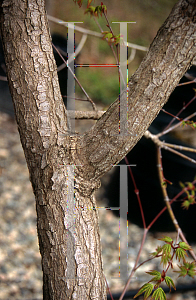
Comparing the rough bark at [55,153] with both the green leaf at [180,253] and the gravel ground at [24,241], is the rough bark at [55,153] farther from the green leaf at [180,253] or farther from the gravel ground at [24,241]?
the gravel ground at [24,241]

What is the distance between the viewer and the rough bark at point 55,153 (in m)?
0.55

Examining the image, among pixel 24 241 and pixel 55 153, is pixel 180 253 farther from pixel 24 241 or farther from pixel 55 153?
pixel 24 241

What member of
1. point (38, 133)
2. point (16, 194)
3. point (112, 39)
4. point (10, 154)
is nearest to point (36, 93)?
point (38, 133)

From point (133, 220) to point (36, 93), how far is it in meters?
1.29

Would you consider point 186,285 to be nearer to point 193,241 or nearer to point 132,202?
point 193,241

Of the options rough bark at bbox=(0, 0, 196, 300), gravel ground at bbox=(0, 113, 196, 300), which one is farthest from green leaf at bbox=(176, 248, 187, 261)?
gravel ground at bbox=(0, 113, 196, 300)

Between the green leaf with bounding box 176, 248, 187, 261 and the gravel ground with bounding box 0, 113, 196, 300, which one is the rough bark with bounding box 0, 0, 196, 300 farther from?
the gravel ground with bounding box 0, 113, 196, 300

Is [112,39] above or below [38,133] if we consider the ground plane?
above

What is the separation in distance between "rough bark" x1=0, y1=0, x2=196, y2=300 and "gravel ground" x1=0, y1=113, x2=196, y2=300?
2.76 ft

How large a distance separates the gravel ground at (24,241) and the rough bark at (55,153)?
0.84 meters

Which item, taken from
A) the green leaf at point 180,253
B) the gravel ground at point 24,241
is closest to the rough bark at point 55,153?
the green leaf at point 180,253

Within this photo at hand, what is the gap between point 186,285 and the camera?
1.30 metres

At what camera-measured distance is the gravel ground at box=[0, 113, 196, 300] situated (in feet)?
4.21

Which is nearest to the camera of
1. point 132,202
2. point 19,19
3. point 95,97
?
point 19,19
